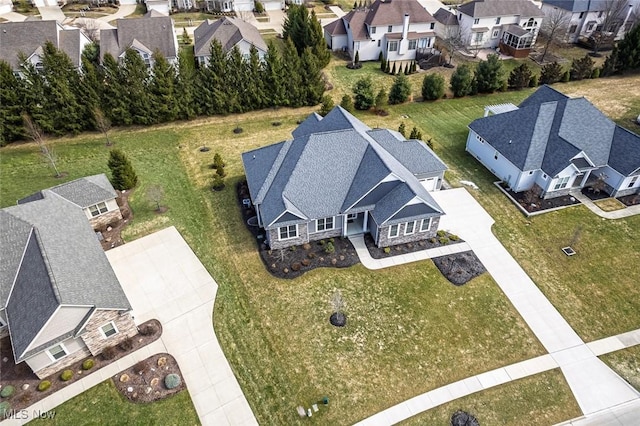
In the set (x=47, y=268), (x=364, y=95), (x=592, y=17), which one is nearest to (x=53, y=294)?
(x=47, y=268)

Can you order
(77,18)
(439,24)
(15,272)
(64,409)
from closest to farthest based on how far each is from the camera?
(64,409)
(15,272)
(439,24)
(77,18)

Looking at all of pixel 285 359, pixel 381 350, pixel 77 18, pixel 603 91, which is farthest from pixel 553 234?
pixel 77 18

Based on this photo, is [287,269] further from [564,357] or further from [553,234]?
[553,234]

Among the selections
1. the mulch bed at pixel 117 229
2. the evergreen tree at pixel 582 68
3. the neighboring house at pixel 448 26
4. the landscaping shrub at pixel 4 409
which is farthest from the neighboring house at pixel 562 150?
the landscaping shrub at pixel 4 409

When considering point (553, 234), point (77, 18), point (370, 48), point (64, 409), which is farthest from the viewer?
point (77, 18)

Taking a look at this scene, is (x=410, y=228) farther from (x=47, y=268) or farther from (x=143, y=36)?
(x=143, y=36)

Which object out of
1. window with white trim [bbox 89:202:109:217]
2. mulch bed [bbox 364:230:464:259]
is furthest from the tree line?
mulch bed [bbox 364:230:464:259]

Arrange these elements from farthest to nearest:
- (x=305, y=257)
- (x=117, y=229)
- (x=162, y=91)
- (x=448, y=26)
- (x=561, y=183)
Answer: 1. (x=448, y=26)
2. (x=162, y=91)
3. (x=561, y=183)
4. (x=117, y=229)
5. (x=305, y=257)
